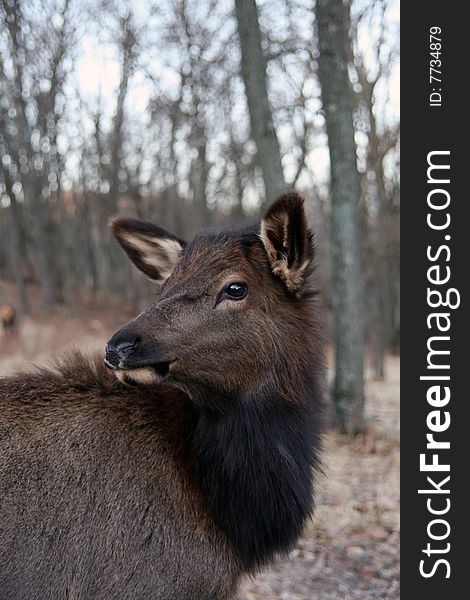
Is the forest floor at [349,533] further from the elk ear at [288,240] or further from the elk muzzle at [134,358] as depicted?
the elk ear at [288,240]

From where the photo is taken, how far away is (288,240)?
372 centimetres

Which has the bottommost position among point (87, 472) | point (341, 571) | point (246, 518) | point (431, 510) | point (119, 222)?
point (341, 571)

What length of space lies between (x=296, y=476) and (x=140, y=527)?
3.33 feet

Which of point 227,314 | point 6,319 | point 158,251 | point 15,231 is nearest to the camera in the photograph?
point 227,314

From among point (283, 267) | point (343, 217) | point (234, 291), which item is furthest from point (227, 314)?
point (343, 217)

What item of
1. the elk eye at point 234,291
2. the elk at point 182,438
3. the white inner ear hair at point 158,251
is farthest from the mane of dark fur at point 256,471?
the white inner ear hair at point 158,251

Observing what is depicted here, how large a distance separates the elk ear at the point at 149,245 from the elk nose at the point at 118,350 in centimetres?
109

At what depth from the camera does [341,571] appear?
628cm

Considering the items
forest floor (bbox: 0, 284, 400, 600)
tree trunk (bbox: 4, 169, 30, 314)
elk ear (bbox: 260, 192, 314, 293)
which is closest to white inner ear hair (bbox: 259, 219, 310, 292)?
elk ear (bbox: 260, 192, 314, 293)

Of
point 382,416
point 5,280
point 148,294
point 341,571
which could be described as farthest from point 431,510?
point 5,280

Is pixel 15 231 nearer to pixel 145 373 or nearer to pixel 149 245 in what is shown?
pixel 149 245

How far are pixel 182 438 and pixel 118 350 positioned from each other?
2.88ft

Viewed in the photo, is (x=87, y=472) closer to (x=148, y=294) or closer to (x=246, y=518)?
(x=246, y=518)

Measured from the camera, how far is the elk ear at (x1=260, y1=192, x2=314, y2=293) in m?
3.56
